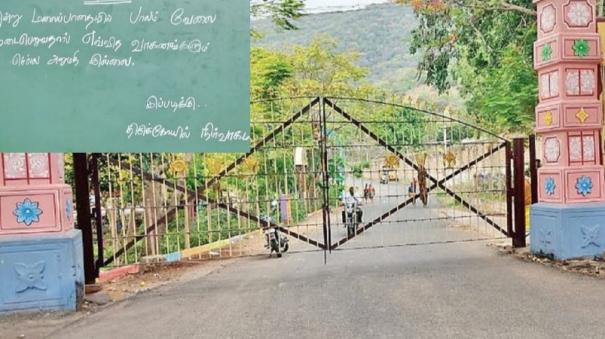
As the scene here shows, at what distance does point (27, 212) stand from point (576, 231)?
5594 millimetres

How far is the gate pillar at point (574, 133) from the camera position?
654 cm

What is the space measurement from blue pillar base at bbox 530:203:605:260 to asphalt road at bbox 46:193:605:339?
1.25ft

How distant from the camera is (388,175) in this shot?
7785 mm

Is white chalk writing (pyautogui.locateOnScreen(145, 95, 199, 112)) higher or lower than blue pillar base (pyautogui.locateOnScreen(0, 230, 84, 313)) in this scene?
higher

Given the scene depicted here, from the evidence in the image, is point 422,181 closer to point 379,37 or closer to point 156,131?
point 156,131

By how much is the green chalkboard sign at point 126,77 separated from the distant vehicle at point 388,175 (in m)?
3.14

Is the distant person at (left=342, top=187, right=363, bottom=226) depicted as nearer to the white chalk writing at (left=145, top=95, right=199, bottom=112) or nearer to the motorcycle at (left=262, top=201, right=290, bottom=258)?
the motorcycle at (left=262, top=201, right=290, bottom=258)

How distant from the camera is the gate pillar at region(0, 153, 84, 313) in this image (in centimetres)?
510

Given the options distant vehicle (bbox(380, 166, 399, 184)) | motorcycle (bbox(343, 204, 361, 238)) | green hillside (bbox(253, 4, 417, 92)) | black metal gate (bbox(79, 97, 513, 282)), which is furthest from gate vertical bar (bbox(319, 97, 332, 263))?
green hillside (bbox(253, 4, 417, 92))

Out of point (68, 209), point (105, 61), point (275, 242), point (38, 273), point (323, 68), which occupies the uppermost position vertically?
point (323, 68)

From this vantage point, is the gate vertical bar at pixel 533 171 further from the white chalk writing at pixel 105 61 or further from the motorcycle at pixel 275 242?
the white chalk writing at pixel 105 61

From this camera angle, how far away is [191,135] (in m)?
4.68

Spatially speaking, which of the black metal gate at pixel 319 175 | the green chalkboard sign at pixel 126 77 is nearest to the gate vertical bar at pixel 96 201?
the black metal gate at pixel 319 175

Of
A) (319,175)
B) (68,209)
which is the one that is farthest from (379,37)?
(68,209)
